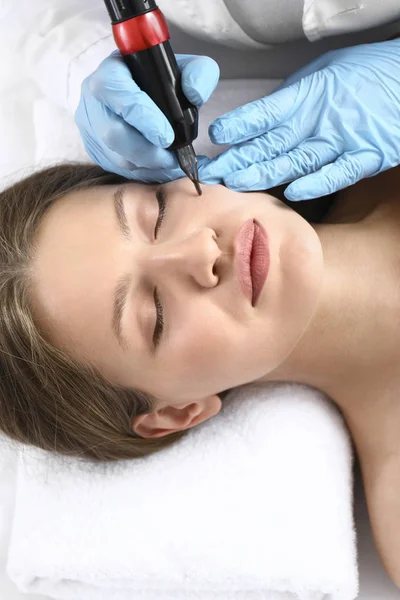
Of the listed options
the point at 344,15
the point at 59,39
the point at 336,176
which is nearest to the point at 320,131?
the point at 336,176

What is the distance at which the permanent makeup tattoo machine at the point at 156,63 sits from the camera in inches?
33.4

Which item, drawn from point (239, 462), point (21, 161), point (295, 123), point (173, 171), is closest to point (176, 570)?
point (239, 462)

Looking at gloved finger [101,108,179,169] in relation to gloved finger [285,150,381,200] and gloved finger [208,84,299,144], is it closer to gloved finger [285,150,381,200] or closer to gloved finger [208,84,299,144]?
gloved finger [208,84,299,144]

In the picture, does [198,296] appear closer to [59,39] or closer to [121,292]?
[121,292]

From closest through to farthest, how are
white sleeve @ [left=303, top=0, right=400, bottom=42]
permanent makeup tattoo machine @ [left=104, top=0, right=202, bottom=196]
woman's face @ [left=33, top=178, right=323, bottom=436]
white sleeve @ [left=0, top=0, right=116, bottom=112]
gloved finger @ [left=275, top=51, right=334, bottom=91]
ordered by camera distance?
1. permanent makeup tattoo machine @ [left=104, top=0, right=202, bottom=196]
2. woman's face @ [left=33, top=178, right=323, bottom=436]
3. white sleeve @ [left=303, top=0, right=400, bottom=42]
4. gloved finger @ [left=275, top=51, right=334, bottom=91]
5. white sleeve @ [left=0, top=0, right=116, bottom=112]

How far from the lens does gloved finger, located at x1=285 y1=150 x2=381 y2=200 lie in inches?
40.0

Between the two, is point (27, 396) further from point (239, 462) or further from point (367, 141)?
point (367, 141)

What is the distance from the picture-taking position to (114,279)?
37.2 inches

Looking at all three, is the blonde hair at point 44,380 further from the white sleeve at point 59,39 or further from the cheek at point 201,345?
the white sleeve at point 59,39

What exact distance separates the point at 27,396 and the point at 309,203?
73cm

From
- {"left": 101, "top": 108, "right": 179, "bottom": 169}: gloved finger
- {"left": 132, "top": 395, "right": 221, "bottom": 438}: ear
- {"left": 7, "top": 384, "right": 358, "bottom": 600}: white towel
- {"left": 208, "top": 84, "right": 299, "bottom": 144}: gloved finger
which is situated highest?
{"left": 101, "top": 108, "right": 179, "bottom": 169}: gloved finger

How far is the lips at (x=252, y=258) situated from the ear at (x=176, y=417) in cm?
27

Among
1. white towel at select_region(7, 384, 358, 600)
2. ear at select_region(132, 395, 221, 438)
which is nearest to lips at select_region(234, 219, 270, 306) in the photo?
ear at select_region(132, 395, 221, 438)

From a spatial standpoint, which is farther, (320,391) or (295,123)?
(320,391)
